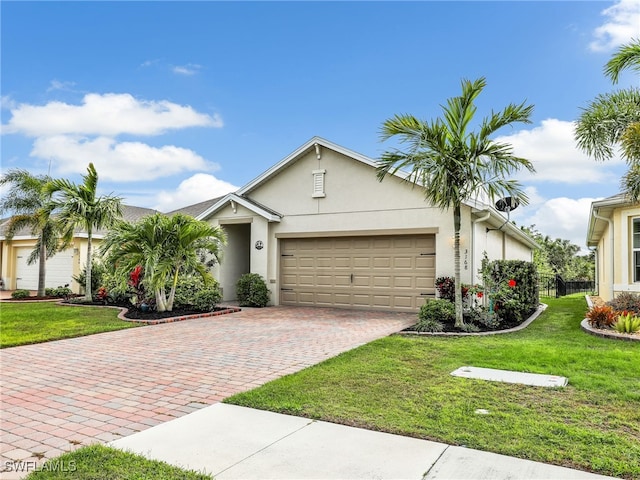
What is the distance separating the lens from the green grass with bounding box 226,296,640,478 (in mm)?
3727

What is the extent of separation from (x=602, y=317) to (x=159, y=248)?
11222 millimetres

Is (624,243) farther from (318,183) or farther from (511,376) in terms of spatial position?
(318,183)

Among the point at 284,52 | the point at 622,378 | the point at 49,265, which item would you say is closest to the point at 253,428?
the point at 622,378

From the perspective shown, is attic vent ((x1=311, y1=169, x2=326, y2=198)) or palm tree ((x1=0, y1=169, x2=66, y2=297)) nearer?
attic vent ((x1=311, y1=169, x2=326, y2=198))

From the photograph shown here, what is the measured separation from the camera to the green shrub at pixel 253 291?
15.0 metres

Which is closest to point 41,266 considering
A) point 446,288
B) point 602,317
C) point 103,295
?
point 103,295

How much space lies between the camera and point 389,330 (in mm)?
10328

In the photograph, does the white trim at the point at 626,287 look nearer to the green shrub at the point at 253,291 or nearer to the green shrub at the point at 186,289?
the green shrub at the point at 253,291

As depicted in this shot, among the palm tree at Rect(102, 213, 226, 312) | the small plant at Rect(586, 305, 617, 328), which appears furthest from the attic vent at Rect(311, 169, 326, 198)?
the small plant at Rect(586, 305, 617, 328)

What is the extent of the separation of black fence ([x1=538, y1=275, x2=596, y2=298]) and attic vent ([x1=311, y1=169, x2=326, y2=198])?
1795 cm

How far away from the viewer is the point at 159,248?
12.3m

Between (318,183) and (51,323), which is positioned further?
(318,183)

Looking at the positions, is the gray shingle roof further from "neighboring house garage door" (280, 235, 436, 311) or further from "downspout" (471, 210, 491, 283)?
"downspout" (471, 210, 491, 283)

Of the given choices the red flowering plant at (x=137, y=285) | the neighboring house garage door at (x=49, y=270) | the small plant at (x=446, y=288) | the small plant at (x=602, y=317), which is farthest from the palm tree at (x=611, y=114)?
the neighboring house garage door at (x=49, y=270)
